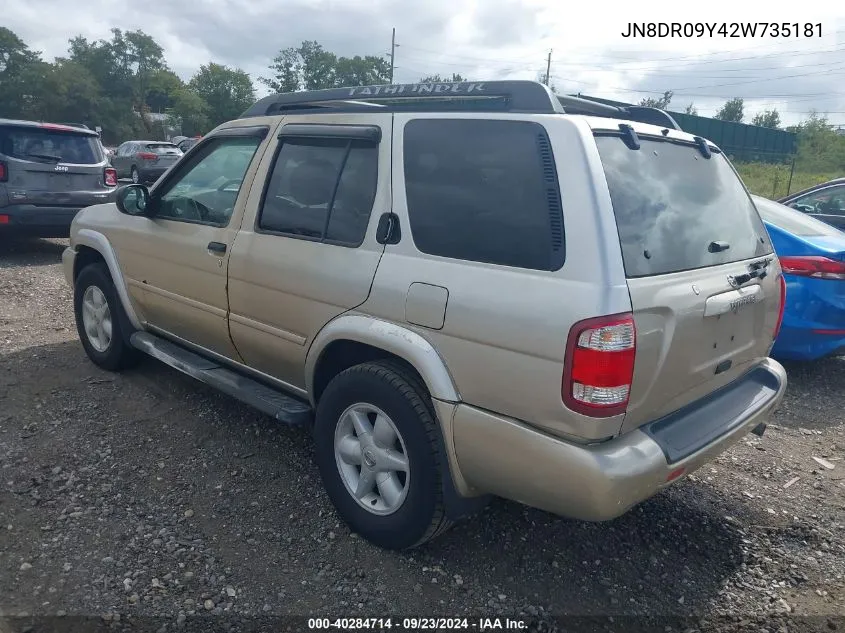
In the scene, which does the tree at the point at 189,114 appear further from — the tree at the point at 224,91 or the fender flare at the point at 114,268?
the fender flare at the point at 114,268

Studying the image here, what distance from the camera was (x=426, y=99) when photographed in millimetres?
3000

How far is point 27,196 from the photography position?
26.6 ft

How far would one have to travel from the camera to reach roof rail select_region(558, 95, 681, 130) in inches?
118

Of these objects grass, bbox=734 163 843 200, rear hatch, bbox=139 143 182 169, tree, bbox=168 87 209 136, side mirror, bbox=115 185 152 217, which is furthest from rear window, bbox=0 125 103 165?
tree, bbox=168 87 209 136

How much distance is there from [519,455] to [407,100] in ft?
5.78

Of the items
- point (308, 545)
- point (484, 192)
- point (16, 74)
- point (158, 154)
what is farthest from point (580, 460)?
point (16, 74)

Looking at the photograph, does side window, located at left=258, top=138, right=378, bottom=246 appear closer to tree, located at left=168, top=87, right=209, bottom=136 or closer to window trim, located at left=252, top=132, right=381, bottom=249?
window trim, located at left=252, top=132, right=381, bottom=249

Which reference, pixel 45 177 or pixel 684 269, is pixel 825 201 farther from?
pixel 45 177

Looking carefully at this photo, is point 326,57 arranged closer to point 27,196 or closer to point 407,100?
point 27,196

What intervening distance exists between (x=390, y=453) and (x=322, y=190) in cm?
130

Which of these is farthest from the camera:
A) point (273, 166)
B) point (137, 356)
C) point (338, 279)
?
point (137, 356)

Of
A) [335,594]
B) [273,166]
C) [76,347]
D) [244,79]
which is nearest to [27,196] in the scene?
[76,347]

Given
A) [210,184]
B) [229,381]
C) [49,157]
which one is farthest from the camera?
[49,157]

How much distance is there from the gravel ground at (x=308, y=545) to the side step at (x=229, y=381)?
1.38ft
